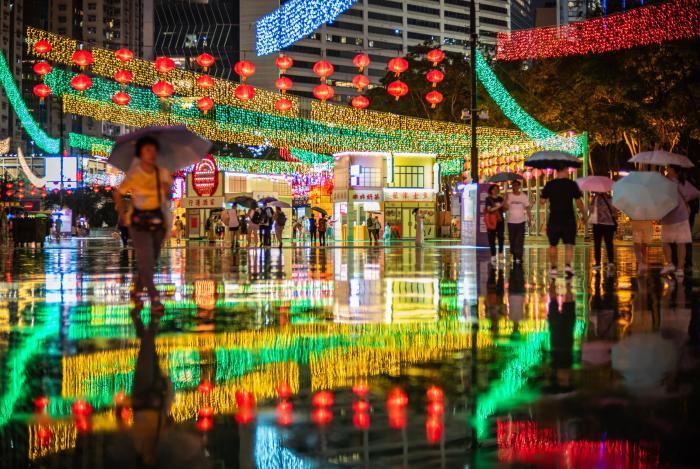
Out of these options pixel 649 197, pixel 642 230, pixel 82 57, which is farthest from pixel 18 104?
pixel 649 197

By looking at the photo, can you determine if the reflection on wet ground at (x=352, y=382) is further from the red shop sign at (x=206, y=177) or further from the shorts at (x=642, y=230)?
the red shop sign at (x=206, y=177)

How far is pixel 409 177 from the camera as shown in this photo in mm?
56656

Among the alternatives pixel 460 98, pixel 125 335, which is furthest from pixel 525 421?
pixel 460 98

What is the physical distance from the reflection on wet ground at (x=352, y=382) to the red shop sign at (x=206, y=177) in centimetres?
4887

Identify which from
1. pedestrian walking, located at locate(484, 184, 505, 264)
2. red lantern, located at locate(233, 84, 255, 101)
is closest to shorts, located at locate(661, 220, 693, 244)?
pedestrian walking, located at locate(484, 184, 505, 264)

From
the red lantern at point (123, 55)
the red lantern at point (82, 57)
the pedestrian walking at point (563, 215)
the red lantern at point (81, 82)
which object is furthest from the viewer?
the red lantern at point (81, 82)

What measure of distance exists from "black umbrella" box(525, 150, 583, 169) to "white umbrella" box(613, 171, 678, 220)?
5.71ft

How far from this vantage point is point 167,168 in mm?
11070

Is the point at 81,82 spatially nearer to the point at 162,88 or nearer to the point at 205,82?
the point at 162,88

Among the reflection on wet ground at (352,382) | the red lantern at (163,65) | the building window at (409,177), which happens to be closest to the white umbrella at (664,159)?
the reflection on wet ground at (352,382)

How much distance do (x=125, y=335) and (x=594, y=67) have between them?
37.1 meters

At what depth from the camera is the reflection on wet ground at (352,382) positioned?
421 cm

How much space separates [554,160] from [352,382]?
13.6m

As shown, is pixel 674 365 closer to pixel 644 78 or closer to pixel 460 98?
pixel 644 78
